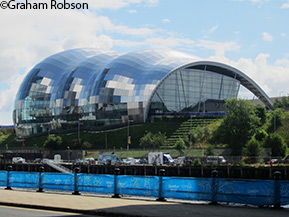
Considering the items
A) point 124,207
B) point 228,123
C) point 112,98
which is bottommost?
point 124,207

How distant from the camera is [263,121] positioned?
10488 centimetres

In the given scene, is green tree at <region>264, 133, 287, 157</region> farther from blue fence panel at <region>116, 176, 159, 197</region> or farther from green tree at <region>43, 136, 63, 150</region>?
green tree at <region>43, 136, 63, 150</region>

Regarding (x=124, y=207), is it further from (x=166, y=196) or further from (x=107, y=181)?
(x=107, y=181)

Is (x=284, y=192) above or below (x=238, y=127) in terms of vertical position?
below

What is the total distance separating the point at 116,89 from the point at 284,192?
326 ft

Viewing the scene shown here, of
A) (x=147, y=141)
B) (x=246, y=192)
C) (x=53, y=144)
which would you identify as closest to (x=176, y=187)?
(x=246, y=192)

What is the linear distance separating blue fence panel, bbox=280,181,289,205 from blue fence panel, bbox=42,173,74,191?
12.8 meters

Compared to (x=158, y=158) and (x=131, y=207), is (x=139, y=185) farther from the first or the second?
(x=158, y=158)

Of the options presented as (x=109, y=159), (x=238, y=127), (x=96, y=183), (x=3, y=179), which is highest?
(x=238, y=127)

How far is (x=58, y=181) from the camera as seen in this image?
103 feet

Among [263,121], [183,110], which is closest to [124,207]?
[263,121]

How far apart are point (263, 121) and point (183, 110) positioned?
89.5 ft

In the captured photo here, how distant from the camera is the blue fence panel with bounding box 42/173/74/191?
30484 mm

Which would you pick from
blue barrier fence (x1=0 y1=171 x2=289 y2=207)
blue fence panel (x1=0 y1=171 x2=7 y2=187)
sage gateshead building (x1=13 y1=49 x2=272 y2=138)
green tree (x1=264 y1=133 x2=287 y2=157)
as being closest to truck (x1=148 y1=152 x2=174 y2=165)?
green tree (x1=264 y1=133 x2=287 y2=157)
